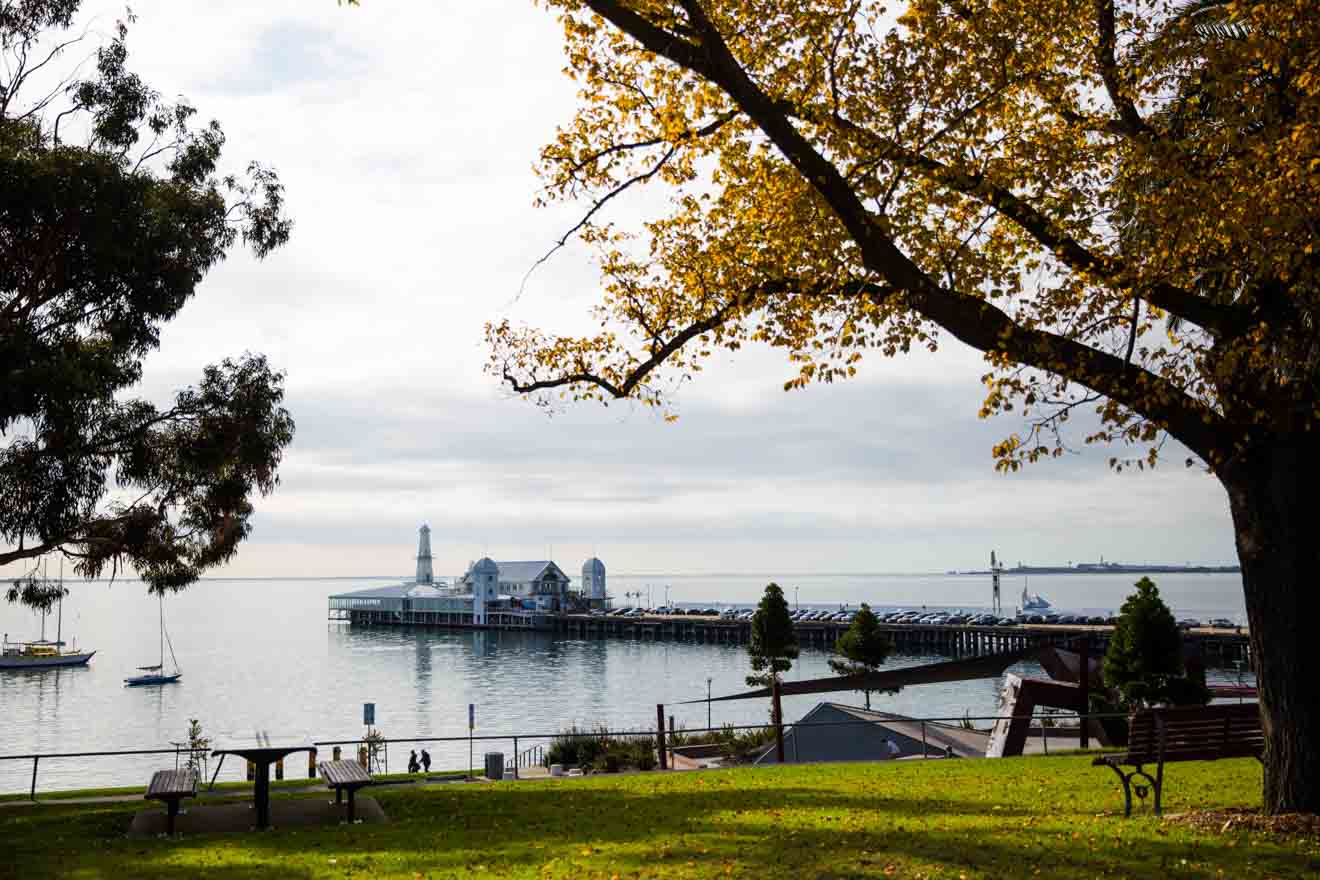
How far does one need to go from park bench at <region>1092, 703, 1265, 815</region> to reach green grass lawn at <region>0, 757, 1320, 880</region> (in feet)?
1.62

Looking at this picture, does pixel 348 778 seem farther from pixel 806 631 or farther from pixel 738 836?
pixel 806 631

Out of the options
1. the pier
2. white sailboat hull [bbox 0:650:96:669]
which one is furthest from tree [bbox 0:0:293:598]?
white sailboat hull [bbox 0:650:96:669]

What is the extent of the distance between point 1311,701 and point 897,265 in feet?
15.1

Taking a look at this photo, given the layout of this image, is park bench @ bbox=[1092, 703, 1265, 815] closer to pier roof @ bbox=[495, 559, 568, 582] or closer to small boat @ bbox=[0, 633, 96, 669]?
small boat @ bbox=[0, 633, 96, 669]

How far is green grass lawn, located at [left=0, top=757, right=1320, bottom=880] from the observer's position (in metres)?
7.16

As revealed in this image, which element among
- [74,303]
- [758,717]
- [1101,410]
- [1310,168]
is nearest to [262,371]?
[74,303]

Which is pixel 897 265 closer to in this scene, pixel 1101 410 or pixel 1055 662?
pixel 1101 410

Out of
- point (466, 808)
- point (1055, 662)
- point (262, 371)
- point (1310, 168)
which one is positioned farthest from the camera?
point (1055, 662)

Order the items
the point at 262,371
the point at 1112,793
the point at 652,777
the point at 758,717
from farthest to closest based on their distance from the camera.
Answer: the point at 758,717 → the point at 262,371 → the point at 652,777 → the point at 1112,793

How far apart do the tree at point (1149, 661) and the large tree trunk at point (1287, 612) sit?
82.9 ft

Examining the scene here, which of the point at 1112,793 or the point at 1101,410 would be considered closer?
the point at 1101,410

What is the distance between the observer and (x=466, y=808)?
11766 millimetres

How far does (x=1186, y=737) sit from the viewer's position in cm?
951

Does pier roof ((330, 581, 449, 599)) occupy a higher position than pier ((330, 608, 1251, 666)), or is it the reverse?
pier roof ((330, 581, 449, 599))
